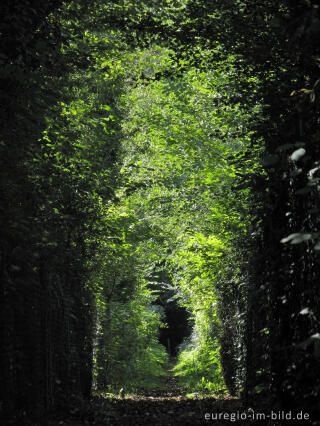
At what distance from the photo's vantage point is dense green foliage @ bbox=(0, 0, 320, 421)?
360cm

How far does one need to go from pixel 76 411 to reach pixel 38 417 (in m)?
1.90

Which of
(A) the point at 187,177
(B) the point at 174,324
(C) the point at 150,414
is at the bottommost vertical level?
(C) the point at 150,414

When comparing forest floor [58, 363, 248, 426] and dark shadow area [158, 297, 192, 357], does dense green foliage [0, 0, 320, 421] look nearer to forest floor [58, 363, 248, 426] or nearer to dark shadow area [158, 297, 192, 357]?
forest floor [58, 363, 248, 426]

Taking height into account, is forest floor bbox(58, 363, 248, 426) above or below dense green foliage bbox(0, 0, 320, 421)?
below

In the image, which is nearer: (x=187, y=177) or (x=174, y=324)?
(x=187, y=177)

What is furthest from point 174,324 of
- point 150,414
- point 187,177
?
point 150,414

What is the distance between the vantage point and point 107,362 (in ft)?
44.1

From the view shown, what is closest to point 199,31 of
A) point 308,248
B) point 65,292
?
point 308,248

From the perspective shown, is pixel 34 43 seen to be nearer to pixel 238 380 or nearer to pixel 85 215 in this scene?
pixel 85 215

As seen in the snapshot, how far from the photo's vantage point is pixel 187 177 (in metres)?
12.1

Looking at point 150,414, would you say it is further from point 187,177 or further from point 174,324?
point 174,324

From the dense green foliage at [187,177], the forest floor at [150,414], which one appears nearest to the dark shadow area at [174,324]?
the dense green foliage at [187,177]

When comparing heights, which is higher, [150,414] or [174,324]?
[174,324]

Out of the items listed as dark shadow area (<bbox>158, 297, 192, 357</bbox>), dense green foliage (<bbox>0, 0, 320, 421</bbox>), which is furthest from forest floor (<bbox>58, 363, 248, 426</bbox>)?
dark shadow area (<bbox>158, 297, 192, 357</bbox>)
